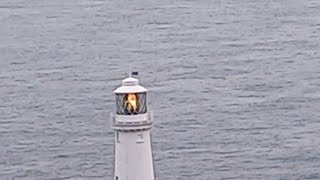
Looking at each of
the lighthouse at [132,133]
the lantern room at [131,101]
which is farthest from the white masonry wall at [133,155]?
the lantern room at [131,101]

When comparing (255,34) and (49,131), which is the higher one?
(255,34)

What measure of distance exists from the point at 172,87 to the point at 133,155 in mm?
29592

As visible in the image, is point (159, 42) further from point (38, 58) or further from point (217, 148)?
point (217, 148)

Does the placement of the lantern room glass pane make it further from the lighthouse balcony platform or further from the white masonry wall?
the white masonry wall

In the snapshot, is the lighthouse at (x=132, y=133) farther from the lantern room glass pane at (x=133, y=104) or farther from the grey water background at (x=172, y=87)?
the grey water background at (x=172, y=87)

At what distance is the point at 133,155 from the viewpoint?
65.4 feet

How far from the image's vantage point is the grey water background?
3794 cm

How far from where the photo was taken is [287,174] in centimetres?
3650

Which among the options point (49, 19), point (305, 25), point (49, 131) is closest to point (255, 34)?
point (305, 25)

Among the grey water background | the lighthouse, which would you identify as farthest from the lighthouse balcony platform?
the grey water background

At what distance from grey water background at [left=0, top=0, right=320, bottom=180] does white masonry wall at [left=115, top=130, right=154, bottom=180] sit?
53.1ft

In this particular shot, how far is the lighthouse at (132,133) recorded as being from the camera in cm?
1980

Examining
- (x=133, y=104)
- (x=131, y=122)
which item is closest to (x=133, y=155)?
(x=131, y=122)

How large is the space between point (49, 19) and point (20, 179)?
39.1 meters
